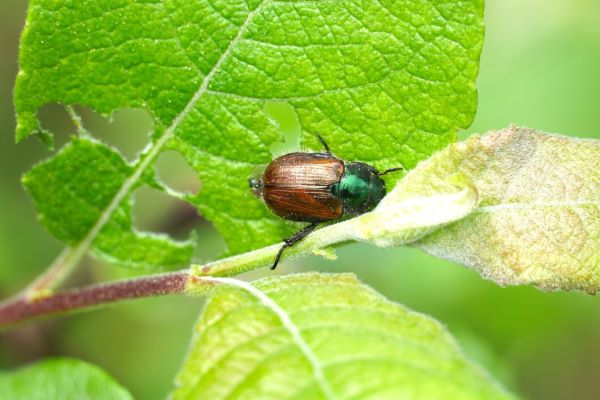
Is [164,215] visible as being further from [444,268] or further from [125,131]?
[444,268]

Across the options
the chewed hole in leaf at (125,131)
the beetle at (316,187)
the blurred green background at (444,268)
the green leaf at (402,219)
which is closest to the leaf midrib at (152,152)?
the beetle at (316,187)

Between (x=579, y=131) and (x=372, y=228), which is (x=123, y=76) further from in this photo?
(x=579, y=131)

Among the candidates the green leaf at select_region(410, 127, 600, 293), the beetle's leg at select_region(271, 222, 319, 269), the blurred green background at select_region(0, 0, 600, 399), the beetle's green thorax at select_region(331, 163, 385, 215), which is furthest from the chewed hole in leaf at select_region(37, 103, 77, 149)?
the green leaf at select_region(410, 127, 600, 293)

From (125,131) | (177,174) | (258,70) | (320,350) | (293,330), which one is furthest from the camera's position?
(125,131)

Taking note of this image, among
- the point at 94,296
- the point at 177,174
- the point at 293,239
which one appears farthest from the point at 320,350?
the point at 177,174

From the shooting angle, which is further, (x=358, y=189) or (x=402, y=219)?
(x=358, y=189)

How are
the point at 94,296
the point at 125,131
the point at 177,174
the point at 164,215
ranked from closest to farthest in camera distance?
the point at 94,296
the point at 164,215
the point at 177,174
the point at 125,131

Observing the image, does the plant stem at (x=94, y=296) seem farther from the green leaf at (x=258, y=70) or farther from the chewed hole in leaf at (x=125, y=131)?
the chewed hole in leaf at (x=125, y=131)
